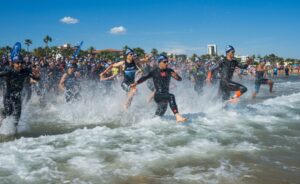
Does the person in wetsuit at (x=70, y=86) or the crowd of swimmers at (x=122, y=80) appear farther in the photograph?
the person in wetsuit at (x=70, y=86)

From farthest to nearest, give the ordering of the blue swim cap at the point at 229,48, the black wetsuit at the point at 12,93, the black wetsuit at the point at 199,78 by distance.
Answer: the black wetsuit at the point at 199,78, the blue swim cap at the point at 229,48, the black wetsuit at the point at 12,93

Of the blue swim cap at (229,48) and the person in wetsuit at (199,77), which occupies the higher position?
the blue swim cap at (229,48)

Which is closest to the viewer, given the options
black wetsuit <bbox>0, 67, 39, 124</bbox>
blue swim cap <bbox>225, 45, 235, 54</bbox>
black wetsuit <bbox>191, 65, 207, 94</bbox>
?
black wetsuit <bbox>0, 67, 39, 124</bbox>

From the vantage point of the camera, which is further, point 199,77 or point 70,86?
point 199,77

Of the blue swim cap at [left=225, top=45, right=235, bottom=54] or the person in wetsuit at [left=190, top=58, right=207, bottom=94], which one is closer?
the blue swim cap at [left=225, top=45, right=235, bottom=54]

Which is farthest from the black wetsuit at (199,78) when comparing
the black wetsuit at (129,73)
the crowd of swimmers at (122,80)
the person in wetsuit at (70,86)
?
the person in wetsuit at (70,86)

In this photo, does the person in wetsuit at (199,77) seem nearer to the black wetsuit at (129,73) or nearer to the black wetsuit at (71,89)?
the black wetsuit at (129,73)

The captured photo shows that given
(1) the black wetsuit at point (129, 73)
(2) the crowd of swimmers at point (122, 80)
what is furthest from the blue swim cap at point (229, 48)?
(1) the black wetsuit at point (129, 73)

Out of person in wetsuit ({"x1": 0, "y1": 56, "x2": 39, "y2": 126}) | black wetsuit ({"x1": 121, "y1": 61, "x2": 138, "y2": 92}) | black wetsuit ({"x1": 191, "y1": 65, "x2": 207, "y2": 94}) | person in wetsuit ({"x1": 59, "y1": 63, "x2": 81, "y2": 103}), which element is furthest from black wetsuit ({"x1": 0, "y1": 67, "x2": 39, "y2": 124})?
black wetsuit ({"x1": 191, "y1": 65, "x2": 207, "y2": 94})

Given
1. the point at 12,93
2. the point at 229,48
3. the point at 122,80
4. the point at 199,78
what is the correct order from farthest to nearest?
the point at 199,78 → the point at 122,80 → the point at 229,48 → the point at 12,93

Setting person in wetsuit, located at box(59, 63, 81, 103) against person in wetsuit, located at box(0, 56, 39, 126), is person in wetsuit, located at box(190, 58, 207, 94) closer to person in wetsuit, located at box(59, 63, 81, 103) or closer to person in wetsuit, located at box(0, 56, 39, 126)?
A: person in wetsuit, located at box(59, 63, 81, 103)

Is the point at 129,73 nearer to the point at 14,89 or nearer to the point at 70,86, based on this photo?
the point at 70,86

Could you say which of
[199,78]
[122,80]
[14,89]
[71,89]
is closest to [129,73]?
[71,89]

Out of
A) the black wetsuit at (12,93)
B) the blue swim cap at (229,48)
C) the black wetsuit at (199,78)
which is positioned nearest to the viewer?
the black wetsuit at (12,93)
